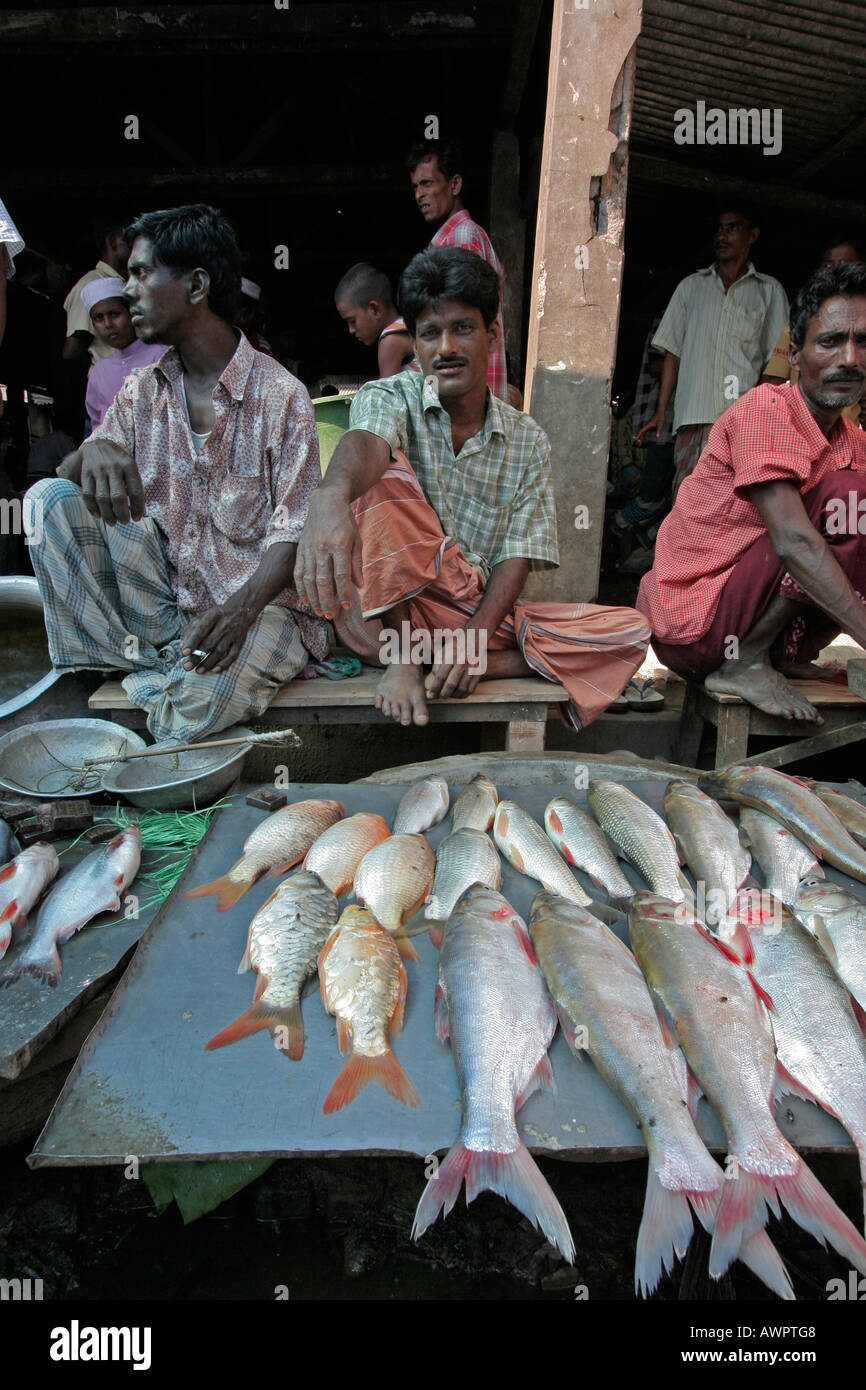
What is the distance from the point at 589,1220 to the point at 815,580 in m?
2.40

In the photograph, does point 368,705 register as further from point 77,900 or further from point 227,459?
point 77,900

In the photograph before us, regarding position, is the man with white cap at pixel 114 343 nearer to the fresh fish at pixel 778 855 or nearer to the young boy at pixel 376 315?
the young boy at pixel 376 315

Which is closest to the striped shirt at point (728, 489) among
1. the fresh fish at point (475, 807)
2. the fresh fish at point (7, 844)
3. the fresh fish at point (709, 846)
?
the fresh fish at point (709, 846)

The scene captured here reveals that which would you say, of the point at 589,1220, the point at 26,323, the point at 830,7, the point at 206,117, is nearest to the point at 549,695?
the point at 589,1220

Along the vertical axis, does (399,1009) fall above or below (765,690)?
below

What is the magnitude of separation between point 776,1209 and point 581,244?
12.6 feet

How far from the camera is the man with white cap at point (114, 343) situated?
5.00 metres

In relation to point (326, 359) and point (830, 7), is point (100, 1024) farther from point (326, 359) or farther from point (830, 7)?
point (326, 359)

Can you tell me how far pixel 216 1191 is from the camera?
2.05 m

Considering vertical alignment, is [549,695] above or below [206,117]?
below

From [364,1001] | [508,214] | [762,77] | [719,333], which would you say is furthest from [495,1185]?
[508,214]

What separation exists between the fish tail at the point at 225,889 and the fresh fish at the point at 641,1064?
777 mm

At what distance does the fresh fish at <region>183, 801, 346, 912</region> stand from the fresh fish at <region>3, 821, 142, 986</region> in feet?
0.95

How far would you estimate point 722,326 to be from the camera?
6051mm
